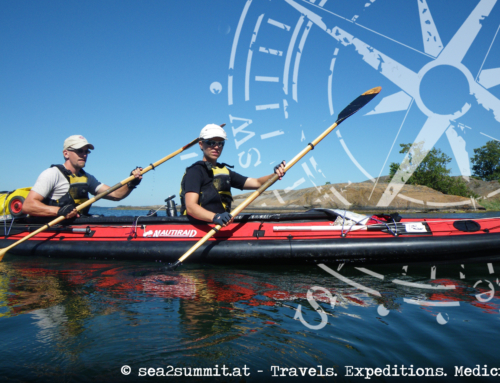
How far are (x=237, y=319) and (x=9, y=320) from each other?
2.06 m

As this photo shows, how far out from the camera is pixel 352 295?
12.6 feet

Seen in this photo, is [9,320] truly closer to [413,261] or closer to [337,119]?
[413,261]

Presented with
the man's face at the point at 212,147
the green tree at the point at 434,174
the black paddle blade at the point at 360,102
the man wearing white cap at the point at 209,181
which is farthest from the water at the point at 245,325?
the green tree at the point at 434,174

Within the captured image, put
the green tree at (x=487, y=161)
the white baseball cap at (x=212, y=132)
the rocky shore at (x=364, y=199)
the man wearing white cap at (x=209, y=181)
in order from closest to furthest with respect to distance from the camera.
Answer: the man wearing white cap at (x=209, y=181)
the white baseball cap at (x=212, y=132)
the rocky shore at (x=364, y=199)
the green tree at (x=487, y=161)

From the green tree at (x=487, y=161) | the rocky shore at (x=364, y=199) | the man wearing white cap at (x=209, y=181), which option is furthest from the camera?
the green tree at (x=487, y=161)

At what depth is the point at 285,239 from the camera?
17.9 ft

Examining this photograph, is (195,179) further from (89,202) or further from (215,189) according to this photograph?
(89,202)

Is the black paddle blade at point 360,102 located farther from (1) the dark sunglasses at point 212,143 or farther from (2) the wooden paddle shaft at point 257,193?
(1) the dark sunglasses at point 212,143

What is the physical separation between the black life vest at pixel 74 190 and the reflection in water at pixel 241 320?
1.70 metres

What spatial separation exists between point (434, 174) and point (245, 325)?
6009cm

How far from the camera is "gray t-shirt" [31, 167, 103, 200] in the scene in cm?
Result: 597

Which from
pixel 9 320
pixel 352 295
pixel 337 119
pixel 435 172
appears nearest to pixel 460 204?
pixel 435 172

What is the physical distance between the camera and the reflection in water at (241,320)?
2291mm

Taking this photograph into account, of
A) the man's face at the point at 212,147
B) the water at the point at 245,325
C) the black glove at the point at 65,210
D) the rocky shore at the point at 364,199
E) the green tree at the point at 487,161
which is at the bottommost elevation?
the water at the point at 245,325
